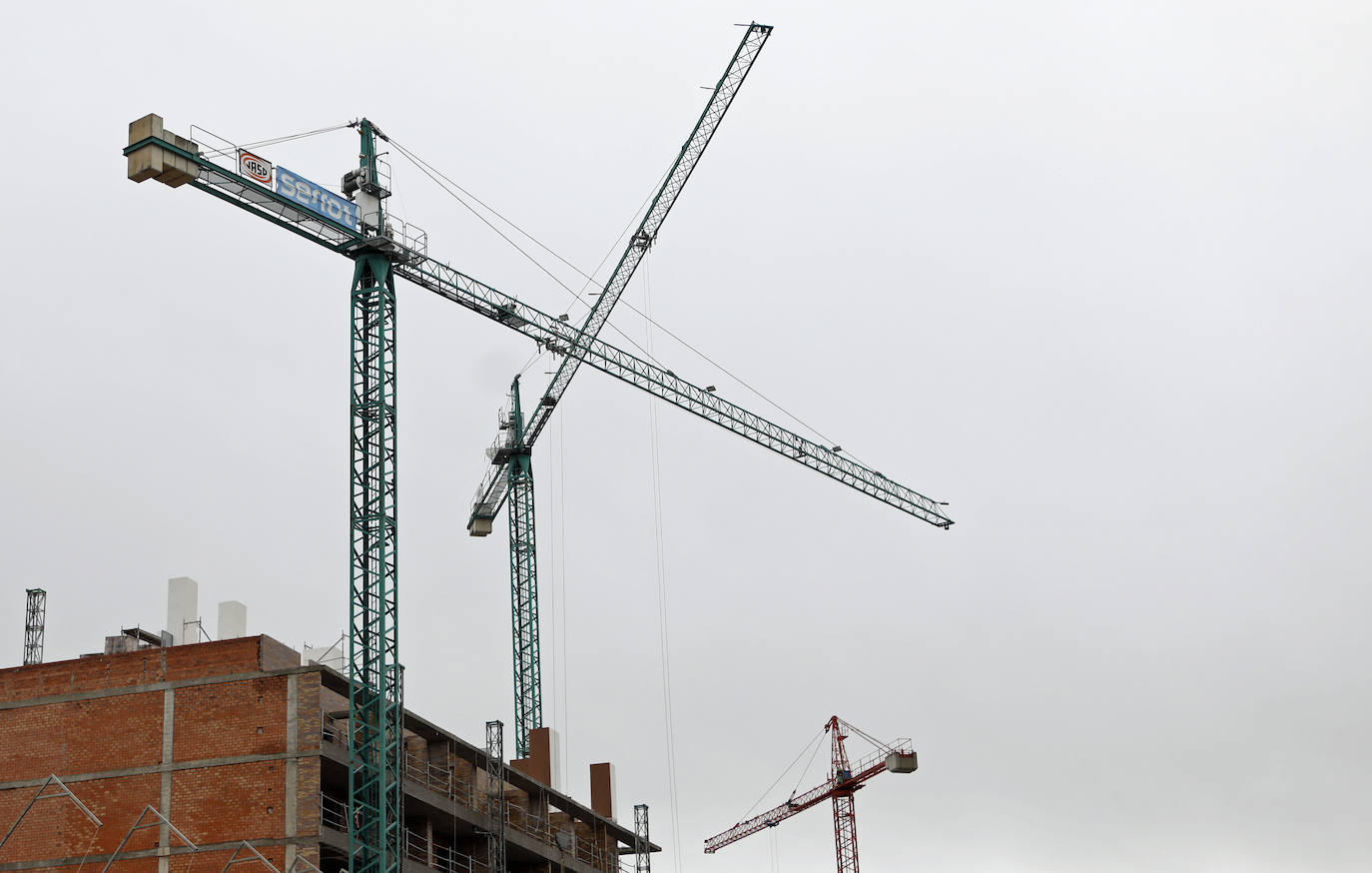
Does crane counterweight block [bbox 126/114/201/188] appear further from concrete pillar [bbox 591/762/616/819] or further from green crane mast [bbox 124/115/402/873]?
concrete pillar [bbox 591/762/616/819]

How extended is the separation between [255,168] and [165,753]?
21.6 meters

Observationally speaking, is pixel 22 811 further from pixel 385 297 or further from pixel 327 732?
pixel 385 297

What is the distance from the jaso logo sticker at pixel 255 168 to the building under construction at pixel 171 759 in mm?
17173

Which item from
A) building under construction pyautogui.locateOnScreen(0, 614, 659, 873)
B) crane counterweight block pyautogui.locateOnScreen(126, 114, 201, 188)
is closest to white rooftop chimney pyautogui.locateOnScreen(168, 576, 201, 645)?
building under construction pyautogui.locateOnScreen(0, 614, 659, 873)

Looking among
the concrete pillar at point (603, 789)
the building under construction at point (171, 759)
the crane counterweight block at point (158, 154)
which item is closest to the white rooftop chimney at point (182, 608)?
the building under construction at point (171, 759)

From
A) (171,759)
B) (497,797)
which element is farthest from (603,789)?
(171,759)

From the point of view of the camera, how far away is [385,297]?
67000 mm

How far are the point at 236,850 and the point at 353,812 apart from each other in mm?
5242

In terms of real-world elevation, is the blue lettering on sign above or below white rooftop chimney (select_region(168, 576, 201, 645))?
above

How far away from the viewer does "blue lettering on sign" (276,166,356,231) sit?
2507 inches

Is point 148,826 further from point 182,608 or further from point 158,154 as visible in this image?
point 158,154

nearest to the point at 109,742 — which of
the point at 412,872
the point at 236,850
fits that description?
the point at 236,850

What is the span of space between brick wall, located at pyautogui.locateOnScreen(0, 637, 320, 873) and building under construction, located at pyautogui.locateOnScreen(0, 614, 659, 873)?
0.11 ft

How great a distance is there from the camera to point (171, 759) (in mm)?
54094
